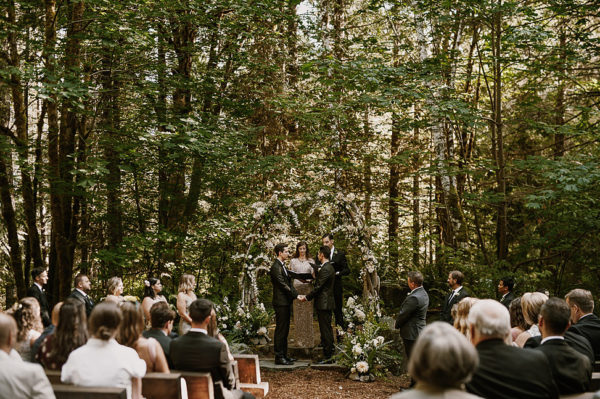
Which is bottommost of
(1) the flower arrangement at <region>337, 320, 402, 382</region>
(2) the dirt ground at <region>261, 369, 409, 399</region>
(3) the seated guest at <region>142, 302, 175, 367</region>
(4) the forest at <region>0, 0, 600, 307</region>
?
(2) the dirt ground at <region>261, 369, 409, 399</region>

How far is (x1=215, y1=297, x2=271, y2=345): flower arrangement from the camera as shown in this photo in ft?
28.2

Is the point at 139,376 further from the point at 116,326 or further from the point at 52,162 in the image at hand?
the point at 52,162

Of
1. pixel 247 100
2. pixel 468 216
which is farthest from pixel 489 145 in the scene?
pixel 247 100

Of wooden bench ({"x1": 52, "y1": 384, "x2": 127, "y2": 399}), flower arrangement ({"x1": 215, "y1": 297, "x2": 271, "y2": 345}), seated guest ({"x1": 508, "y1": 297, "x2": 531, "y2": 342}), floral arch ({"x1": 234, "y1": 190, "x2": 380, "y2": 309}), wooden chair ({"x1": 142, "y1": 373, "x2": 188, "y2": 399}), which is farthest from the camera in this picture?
floral arch ({"x1": 234, "y1": 190, "x2": 380, "y2": 309})

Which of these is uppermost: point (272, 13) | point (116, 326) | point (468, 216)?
point (272, 13)

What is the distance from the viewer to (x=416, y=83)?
8.59 m

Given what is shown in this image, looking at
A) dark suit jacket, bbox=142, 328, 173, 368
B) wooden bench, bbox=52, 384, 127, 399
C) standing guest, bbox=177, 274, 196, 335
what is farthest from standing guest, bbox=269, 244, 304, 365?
wooden bench, bbox=52, 384, 127, 399

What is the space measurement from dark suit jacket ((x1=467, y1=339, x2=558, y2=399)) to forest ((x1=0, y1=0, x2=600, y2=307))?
16.0ft

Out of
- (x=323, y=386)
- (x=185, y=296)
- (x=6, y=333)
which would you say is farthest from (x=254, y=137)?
(x=6, y=333)

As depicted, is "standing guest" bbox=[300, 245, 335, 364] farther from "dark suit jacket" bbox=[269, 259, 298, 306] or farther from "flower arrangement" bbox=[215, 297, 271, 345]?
"flower arrangement" bbox=[215, 297, 271, 345]

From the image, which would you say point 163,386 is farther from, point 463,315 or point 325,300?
point 325,300

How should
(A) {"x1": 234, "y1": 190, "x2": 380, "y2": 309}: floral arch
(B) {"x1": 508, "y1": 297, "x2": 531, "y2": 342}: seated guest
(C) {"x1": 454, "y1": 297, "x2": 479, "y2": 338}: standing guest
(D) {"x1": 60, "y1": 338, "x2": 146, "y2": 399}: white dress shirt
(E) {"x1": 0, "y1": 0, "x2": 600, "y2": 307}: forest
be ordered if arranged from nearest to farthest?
(D) {"x1": 60, "y1": 338, "x2": 146, "y2": 399}: white dress shirt, (C) {"x1": 454, "y1": 297, "x2": 479, "y2": 338}: standing guest, (B) {"x1": 508, "y1": 297, "x2": 531, "y2": 342}: seated guest, (E) {"x1": 0, "y1": 0, "x2": 600, "y2": 307}: forest, (A) {"x1": 234, "y1": 190, "x2": 380, "y2": 309}: floral arch

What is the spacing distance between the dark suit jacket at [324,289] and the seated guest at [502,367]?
501 cm

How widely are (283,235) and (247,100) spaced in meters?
3.67
